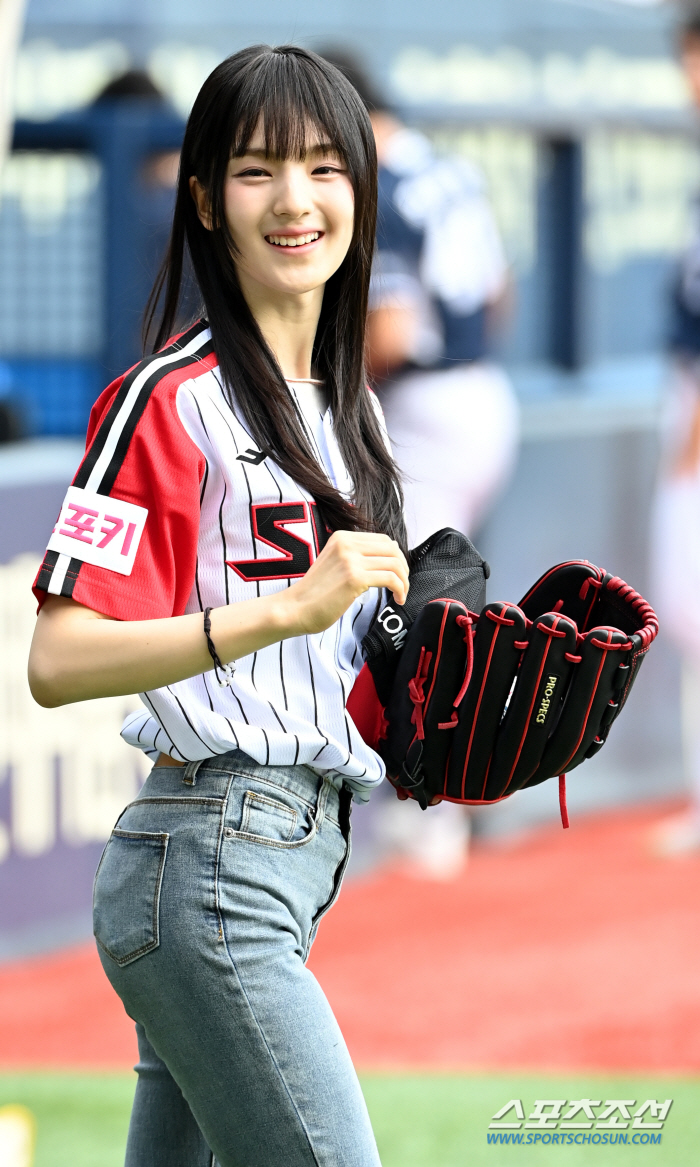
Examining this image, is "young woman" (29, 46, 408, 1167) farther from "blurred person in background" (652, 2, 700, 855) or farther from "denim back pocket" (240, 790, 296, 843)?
"blurred person in background" (652, 2, 700, 855)

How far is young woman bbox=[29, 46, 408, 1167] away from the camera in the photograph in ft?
4.22

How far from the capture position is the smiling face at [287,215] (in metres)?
1.42

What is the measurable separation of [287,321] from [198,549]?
0.92 feet

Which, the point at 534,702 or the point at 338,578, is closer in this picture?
the point at 338,578

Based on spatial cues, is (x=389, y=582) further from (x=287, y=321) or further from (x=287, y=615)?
(x=287, y=321)

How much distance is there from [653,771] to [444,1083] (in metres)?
2.70

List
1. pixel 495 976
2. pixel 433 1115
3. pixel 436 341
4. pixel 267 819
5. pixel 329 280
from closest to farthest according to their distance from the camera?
1. pixel 267 819
2. pixel 329 280
3. pixel 433 1115
4. pixel 495 976
5. pixel 436 341

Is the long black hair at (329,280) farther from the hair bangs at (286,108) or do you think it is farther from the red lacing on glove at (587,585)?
the red lacing on glove at (587,585)

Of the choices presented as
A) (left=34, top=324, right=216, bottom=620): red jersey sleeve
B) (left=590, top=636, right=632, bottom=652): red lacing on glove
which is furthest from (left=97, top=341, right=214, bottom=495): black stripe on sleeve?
(left=590, top=636, right=632, bottom=652): red lacing on glove

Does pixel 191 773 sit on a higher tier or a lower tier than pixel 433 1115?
higher

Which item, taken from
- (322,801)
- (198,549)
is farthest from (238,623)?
(322,801)

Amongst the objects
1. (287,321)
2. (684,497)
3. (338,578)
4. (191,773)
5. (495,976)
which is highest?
(287,321)

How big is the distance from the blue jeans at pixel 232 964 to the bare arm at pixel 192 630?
0.46ft

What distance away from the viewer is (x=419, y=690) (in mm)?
1461
